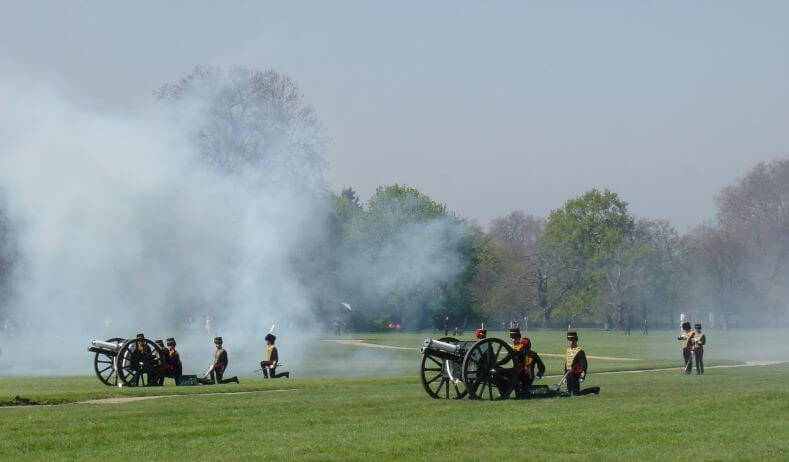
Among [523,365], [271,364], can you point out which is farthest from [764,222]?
[523,365]

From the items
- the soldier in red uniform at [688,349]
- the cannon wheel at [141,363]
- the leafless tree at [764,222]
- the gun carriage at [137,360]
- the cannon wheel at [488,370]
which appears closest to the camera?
the cannon wheel at [488,370]

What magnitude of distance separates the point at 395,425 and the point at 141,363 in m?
11.8

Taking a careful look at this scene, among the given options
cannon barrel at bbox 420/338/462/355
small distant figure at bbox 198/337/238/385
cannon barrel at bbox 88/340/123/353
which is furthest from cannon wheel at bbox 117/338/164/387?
cannon barrel at bbox 420/338/462/355

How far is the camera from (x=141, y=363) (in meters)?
26.8

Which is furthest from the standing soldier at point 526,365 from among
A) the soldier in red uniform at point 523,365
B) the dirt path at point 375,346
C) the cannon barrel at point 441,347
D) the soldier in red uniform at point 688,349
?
the dirt path at point 375,346

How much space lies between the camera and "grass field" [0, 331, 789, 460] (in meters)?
14.2

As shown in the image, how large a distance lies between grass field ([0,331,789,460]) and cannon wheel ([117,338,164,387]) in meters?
2.19

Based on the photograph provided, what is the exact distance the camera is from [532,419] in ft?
56.9

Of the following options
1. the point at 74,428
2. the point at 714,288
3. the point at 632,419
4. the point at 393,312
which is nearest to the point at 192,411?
the point at 74,428

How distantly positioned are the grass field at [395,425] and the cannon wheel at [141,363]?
219 centimetres

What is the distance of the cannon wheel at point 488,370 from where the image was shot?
67.4 feet

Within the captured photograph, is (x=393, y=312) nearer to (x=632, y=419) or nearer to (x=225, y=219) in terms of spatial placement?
(x=225, y=219)

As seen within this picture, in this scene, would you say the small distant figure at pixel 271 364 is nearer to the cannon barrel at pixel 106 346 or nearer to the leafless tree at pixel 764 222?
the cannon barrel at pixel 106 346

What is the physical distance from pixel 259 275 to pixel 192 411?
22.5m
